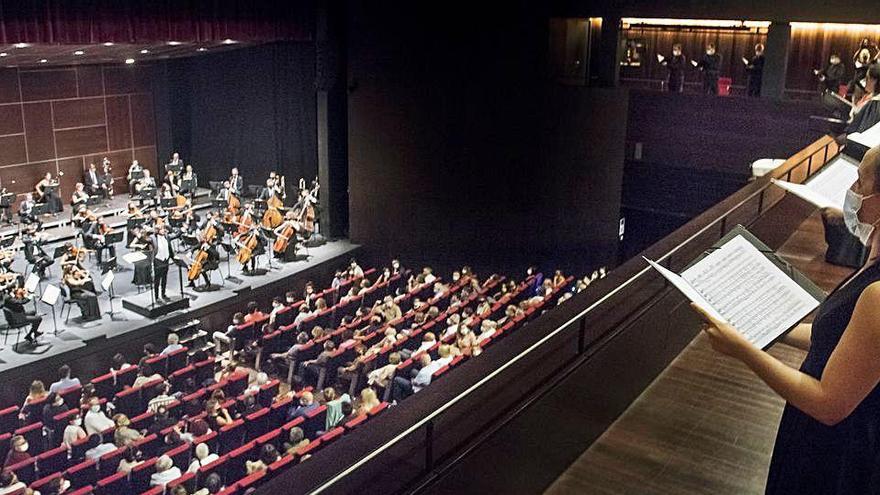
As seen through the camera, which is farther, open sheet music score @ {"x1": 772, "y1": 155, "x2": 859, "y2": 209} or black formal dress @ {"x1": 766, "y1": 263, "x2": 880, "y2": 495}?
open sheet music score @ {"x1": 772, "y1": 155, "x2": 859, "y2": 209}

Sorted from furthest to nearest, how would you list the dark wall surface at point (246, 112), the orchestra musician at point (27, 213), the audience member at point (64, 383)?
the dark wall surface at point (246, 112)
the orchestra musician at point (27, 213)
the audience member at point (64, 383)

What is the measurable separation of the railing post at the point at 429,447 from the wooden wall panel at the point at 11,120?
15401mm

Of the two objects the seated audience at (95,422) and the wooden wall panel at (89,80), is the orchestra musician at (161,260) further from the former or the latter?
the wooden wall panel at (89,80)

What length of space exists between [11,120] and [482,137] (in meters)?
8.93

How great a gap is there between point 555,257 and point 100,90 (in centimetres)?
1010

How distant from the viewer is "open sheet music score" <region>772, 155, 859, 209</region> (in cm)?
319

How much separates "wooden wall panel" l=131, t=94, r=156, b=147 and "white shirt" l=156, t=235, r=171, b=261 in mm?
7015

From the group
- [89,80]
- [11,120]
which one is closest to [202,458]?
[11,120]

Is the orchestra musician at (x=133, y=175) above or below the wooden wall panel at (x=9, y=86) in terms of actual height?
below

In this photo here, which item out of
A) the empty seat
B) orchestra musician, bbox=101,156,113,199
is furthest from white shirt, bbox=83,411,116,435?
orchestra musician, bbox=101,156,113,199

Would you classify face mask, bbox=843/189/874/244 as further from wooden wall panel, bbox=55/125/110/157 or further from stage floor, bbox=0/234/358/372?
wooden wall panel, bbox=55/125/110/157

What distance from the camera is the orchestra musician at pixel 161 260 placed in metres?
11.5

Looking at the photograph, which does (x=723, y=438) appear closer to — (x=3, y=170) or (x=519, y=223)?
(x=519, y=223)

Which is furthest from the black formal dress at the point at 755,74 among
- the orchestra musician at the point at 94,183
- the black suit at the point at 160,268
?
the orchestra musician at the point at 94,183
